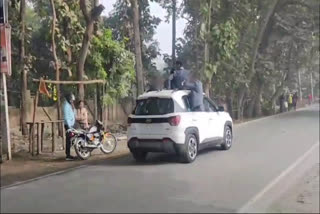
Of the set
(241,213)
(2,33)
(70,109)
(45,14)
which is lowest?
(241,213)

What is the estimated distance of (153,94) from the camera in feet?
39.6

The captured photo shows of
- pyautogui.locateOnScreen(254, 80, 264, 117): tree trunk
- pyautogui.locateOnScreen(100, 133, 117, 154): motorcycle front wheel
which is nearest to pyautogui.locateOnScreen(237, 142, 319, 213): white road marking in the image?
pyautogui.locateOnScreen(100, 133, 117, 154): motorcycle front wheel

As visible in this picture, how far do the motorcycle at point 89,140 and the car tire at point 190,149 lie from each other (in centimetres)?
256

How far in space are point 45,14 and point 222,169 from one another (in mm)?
11436

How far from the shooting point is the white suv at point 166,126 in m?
11.6

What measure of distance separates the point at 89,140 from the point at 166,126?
2.40 meters

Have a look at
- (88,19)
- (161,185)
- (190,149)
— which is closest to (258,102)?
(88,19)

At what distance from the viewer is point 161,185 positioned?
9.16 m

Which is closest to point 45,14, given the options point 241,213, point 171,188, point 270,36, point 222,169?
point 222,169

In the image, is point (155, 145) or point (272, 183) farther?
point (155, 145)

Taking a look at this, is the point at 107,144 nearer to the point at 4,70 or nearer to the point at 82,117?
the point at 82,117

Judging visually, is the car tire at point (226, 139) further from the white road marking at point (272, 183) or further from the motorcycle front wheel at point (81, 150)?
the motorcycle front wheel at point (81, 150)

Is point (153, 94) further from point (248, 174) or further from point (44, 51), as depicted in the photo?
point (44, 51)

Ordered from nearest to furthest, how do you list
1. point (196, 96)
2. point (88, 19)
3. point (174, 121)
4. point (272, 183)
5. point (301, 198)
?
point (301, 198) → point (272, 183) → point (174, 121) → point (196, 96) → point (88, 19)
